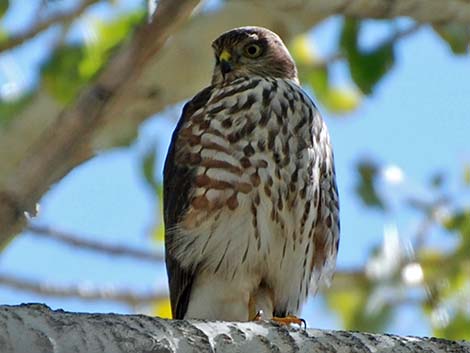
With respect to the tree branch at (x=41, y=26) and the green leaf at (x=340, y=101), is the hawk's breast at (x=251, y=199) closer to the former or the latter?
the tree branch at (x=41, y=26)

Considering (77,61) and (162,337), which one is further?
(77,61)

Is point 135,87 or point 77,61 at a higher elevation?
point 77,61

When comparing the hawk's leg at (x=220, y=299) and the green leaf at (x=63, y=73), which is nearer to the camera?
the hawk's leg at (x=220, y=299)

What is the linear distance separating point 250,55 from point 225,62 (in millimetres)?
174

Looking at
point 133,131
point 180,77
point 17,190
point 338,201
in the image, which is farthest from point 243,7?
point 17,190

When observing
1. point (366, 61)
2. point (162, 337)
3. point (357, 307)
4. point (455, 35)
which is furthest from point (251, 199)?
point (162, 337)

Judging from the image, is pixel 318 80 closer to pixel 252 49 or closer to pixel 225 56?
pixel 252 49

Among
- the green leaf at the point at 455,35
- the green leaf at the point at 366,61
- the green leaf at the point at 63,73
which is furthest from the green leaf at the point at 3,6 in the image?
the green leaf at the point at 455,35

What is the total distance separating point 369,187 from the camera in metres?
5.36

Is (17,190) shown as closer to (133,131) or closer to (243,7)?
(133,131)

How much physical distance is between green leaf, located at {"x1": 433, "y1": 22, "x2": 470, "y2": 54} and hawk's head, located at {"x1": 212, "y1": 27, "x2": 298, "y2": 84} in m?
0.89

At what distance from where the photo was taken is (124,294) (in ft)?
23.9

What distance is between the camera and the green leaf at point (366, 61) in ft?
18.8

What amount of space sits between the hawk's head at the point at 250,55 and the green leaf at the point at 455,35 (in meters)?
0.89
